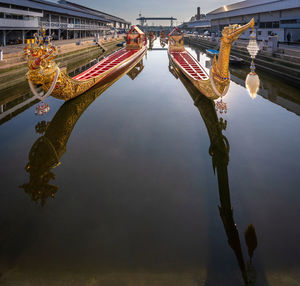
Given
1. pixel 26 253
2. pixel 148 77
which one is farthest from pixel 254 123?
pixel 148 77

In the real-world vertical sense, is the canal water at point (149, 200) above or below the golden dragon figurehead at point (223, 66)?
below

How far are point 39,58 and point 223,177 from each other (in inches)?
266

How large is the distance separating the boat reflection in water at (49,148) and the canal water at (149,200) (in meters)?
0.04

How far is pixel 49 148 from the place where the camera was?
24.1 ft

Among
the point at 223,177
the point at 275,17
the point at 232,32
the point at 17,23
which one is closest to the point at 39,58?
the point at 232,32

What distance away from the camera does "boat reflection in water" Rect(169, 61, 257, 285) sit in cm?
381

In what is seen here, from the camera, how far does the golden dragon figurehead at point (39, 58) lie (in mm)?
8125

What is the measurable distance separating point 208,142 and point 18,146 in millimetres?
5722

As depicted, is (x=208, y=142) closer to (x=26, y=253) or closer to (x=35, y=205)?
(x=35, y=205)

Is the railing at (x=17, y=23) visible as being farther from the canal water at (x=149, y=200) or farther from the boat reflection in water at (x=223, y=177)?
the boat reflection in water at (x=223, y=177)

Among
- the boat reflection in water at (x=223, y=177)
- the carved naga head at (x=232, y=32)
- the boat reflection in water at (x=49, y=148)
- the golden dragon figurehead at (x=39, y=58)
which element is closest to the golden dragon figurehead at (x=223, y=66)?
the carved naga head at (x=232, y=32)

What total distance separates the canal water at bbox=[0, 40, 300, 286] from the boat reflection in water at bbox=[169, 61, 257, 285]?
0.02 m

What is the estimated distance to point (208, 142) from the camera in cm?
785

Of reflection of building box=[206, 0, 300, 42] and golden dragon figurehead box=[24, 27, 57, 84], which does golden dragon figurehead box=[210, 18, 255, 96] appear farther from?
reflection of building box=[206, 0, 300, 42]
